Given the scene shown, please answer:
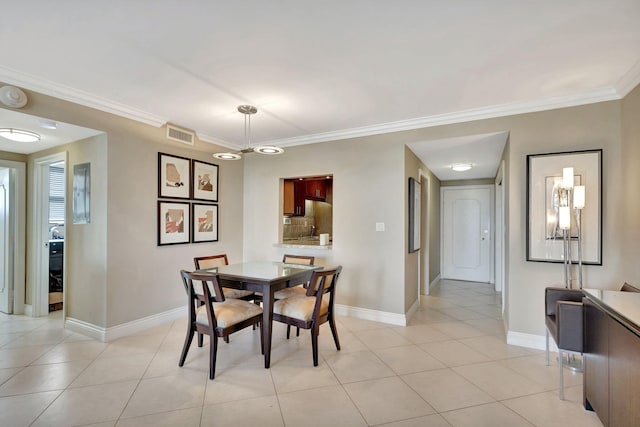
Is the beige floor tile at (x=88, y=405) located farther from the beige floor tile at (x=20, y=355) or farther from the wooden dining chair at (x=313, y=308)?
the wooden dining chair at (x=313, y=308)

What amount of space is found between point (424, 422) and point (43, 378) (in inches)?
114

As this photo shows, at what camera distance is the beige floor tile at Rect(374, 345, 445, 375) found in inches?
105

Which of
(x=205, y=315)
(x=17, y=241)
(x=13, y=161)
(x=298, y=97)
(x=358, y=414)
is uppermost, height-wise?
(x=298, y=97)

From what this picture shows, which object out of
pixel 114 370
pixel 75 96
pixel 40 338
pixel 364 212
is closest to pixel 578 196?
pixel 364 212

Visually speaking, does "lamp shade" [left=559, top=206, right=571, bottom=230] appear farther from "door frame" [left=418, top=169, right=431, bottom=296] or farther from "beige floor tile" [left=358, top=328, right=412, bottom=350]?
"door frame" [left=418, top=169, right=431, bottom=296]

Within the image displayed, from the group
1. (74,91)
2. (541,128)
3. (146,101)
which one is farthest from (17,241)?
(541,128)

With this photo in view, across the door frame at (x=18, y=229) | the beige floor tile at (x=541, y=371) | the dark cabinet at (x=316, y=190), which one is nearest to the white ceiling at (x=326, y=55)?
the door frame at (x=18, y=229)

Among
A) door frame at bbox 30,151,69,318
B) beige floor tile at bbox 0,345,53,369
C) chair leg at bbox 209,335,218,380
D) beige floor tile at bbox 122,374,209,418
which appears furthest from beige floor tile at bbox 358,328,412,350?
door frame at bbox 30,151,69,318

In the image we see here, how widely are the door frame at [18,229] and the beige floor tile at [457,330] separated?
5382mm

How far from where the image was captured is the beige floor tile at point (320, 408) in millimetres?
1957

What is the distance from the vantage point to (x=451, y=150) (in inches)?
160

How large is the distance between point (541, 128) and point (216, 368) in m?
3.80

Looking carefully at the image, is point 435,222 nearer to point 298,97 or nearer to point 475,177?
point 475,177

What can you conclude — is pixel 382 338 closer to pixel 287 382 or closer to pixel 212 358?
pixel 287 382
